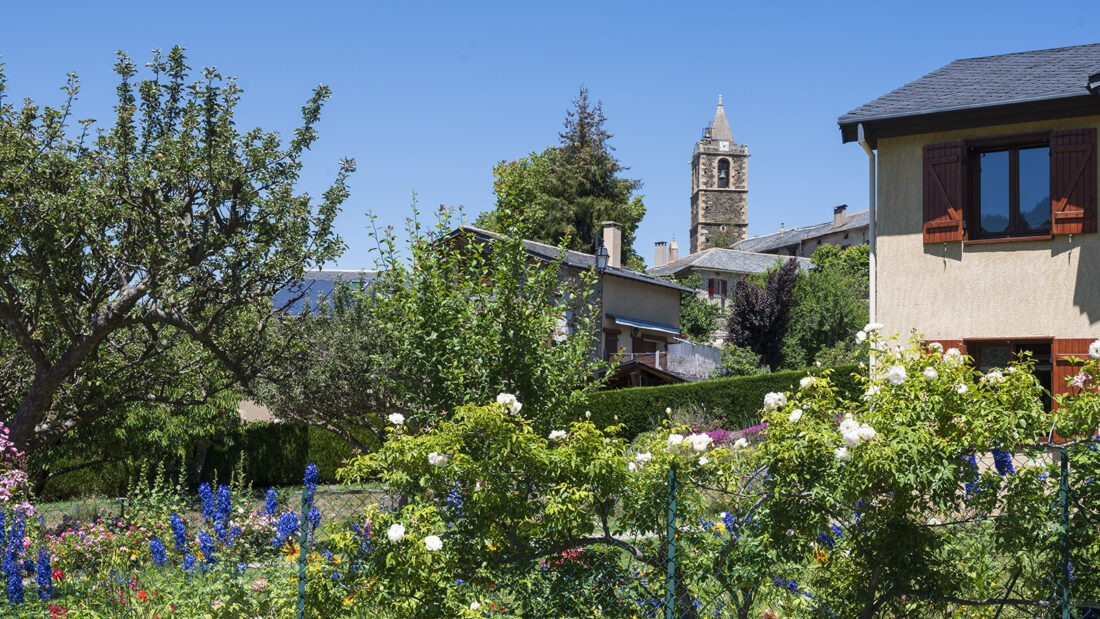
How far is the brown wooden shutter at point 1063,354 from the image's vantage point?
13.0m

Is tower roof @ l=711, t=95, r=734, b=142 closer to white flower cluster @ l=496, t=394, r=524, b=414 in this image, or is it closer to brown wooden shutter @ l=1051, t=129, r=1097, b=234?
brown wooden shutter @ l=1051, t=129, r=1097, b=234

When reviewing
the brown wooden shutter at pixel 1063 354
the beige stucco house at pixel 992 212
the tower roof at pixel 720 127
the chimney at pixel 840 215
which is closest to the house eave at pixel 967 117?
the beige stucco house at pixel 992 212

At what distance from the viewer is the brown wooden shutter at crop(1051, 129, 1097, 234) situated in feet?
42.5

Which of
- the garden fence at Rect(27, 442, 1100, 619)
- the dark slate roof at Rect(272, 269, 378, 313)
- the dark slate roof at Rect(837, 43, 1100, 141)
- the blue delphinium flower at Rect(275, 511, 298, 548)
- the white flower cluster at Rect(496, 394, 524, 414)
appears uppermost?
the dark slate roof at Rect(837, 43, 1100, 141)

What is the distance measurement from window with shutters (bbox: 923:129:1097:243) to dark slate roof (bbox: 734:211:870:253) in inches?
2134

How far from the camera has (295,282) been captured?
44.2 feet

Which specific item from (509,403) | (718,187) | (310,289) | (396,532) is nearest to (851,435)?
(509,403)

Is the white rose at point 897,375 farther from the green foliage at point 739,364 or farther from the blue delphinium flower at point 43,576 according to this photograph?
the green foliage at point 739,364

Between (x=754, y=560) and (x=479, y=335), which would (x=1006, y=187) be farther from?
(x=754, y=560)

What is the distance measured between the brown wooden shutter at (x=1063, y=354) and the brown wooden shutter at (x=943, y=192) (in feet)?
6.22

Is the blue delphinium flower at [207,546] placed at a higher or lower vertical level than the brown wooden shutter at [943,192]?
lower

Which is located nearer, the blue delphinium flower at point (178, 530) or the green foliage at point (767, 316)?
the blue delphinium flower at point (178, 530)

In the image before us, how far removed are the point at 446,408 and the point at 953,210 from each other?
7739 mm

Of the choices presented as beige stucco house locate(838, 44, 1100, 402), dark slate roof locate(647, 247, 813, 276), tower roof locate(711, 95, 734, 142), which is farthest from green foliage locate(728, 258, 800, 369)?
tower roof locate(711, 95, 734, 142)
